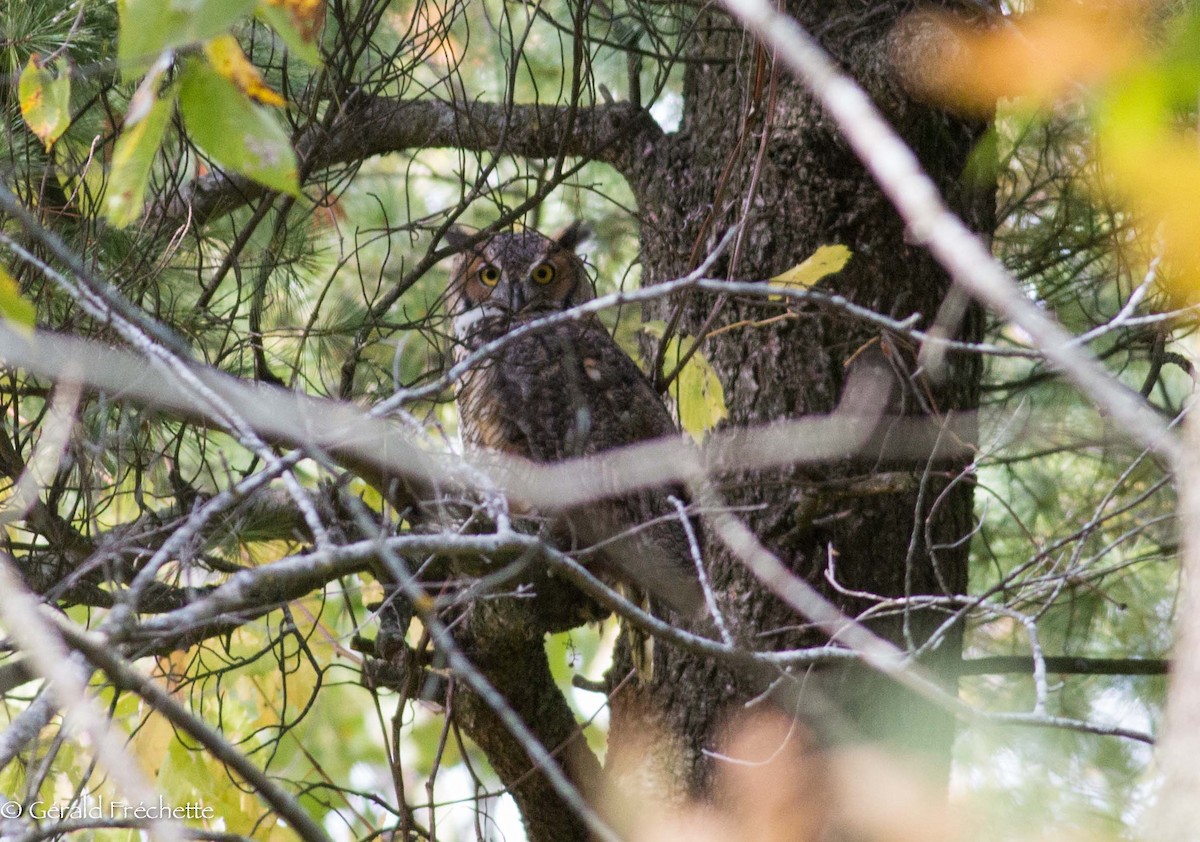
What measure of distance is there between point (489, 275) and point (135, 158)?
2.14 m

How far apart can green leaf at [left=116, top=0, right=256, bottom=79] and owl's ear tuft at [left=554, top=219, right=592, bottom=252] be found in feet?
7.56

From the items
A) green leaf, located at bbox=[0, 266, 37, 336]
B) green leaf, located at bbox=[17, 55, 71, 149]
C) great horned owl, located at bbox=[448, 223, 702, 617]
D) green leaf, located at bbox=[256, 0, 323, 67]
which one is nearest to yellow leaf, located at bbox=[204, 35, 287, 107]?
green leaf, located at bbox=[256, 0, 323, 67]

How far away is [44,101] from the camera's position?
1.27m

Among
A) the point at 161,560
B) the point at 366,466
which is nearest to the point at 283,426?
the point at 161,560

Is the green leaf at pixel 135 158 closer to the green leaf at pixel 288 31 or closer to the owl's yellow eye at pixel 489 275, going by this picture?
the green leaf at pixel 288 31

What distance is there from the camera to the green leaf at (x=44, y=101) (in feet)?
3.95

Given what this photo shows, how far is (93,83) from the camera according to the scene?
2.02 metres

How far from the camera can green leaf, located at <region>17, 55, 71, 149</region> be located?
1204 mm

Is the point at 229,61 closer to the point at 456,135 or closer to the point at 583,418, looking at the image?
the point at 583,418

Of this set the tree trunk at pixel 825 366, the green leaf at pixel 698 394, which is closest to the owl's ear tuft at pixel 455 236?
the tree trunk at pixel 825 366

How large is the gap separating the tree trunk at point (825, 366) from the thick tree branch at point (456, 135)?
28 cm

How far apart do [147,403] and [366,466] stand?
471 millimetres

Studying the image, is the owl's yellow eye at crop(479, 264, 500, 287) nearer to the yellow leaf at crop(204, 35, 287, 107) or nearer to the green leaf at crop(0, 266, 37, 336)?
the yellow leaf at crop(204, 35, 287, 107)

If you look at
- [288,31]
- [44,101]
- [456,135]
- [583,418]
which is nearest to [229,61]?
[288,31]
